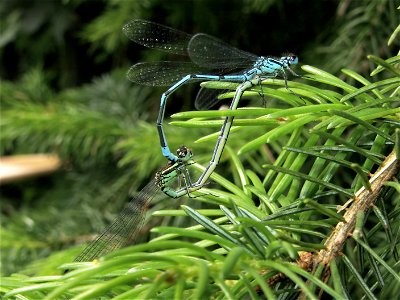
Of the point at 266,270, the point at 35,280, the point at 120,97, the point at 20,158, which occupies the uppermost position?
the point at 20,158

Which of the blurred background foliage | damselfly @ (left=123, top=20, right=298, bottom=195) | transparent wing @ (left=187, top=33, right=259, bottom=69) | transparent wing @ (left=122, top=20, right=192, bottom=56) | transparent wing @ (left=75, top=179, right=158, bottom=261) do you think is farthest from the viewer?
the blurred background foliage

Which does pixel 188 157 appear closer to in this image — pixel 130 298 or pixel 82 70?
pixel 130 298

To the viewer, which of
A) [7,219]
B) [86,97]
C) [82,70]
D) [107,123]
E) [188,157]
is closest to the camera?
[188,157]

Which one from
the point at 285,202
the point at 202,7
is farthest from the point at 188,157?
the point at 202,7

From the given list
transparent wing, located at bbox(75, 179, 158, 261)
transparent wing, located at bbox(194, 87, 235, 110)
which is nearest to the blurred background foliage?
transparent wing, located at bbox(194, 87, 235, 110)

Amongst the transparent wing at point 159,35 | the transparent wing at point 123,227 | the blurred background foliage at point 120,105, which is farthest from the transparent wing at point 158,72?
the transparent wing at point 123,227

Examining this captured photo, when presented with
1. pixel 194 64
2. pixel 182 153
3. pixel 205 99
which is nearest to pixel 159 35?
pixel 194 64

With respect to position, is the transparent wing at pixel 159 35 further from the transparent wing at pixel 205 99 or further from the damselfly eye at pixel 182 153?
the damselfly eye at pixel 182 153

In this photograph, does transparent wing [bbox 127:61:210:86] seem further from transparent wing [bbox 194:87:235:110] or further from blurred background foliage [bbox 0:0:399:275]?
blurred background foliage [bbox 0:0:399:275]
